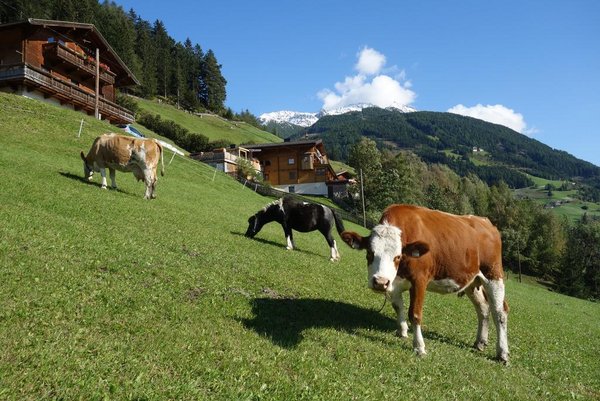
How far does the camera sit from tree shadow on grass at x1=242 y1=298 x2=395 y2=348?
26.5 ft

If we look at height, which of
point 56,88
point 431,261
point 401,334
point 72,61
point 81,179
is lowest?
point 401,334

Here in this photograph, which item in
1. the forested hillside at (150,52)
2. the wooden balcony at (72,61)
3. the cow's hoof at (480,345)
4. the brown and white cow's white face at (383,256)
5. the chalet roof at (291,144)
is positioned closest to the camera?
the brown and white cow's white face at (383,256)

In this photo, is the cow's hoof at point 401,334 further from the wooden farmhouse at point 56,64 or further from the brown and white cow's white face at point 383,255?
the wooden farmhouse at point 56,64

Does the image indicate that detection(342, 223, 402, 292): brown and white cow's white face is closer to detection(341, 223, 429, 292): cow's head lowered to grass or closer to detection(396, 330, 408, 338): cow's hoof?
detection(341, 223, 429, 292): cow's head lowered to grass

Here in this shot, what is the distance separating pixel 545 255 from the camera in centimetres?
9750

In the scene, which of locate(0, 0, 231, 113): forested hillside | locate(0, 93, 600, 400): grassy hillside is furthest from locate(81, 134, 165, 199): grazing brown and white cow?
locate(0, 0, 231, 113): forested hillside

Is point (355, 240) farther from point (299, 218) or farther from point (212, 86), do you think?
point (212, 86)

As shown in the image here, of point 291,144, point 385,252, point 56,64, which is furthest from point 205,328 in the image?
point 291,144

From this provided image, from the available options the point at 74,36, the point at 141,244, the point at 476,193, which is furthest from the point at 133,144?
the point at 476,193

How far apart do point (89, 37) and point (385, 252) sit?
60374 millimetres

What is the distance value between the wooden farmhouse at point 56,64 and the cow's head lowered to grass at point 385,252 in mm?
46473

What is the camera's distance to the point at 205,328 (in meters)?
7.48

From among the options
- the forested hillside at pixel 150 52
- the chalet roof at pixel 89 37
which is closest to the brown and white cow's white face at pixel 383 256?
the chalet roof at pixel 89 37

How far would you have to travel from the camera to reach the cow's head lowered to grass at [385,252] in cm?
755
